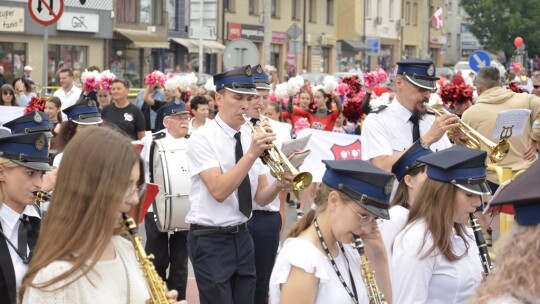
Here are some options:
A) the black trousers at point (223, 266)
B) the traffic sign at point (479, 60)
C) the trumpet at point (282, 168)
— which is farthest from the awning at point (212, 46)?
the trumpet at point (282, 168)

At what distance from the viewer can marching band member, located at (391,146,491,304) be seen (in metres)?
4.60

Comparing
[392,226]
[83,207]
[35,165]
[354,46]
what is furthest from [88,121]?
[354,46]

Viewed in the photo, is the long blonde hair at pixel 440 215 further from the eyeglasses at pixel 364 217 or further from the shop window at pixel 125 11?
the shop window at pixel 125 11

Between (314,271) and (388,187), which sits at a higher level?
(388,187)

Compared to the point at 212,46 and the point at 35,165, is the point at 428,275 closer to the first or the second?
the point at 35,165

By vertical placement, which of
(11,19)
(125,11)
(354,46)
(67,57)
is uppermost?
(125,11)

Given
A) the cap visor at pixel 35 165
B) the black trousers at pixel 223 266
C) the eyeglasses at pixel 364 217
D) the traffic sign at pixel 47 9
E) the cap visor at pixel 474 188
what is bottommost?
the black trousers at pixel 223 266

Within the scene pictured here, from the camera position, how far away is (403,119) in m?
7.04

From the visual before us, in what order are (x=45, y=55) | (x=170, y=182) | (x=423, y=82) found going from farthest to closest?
(x=45, y=55)
(x=170, y=182)
(x=423, y=82)

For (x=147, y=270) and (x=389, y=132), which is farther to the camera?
(x=389, y=132)

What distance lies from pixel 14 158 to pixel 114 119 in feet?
25.7

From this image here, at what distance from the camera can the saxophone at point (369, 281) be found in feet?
13.9

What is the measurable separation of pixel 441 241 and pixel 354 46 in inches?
2239

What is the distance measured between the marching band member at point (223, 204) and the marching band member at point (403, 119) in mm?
819
